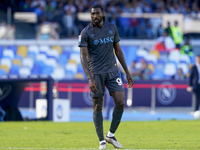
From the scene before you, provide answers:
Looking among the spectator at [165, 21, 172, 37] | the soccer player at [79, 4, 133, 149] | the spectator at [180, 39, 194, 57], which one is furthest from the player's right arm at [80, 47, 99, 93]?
the spectator at [180, 39, 194, 57]

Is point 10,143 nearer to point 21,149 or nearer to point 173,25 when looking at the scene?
point 21,149

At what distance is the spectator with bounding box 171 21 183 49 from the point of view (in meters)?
21.7

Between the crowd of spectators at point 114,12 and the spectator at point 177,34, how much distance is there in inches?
25.2

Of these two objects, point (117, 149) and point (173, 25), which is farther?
point (173, 25)

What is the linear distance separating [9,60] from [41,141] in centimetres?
1362

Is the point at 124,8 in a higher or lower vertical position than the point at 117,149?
higher

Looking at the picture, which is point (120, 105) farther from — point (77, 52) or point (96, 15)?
point (77, 52)

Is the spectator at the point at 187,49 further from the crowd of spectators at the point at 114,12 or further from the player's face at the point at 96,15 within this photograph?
the player's face at the point at 96,15

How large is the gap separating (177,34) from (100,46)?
16127 mm

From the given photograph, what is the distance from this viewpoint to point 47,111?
1299 centimetres

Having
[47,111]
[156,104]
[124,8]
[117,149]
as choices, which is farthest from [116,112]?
[124,8]

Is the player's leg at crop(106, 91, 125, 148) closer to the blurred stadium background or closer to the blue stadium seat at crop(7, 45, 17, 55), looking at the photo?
the blurred stadium background

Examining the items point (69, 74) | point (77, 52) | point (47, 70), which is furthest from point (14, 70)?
point (77, 52)

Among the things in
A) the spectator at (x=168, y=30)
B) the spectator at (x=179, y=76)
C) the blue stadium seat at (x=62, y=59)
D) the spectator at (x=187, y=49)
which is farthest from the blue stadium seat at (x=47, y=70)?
the spectator at (x=187, y=49)
